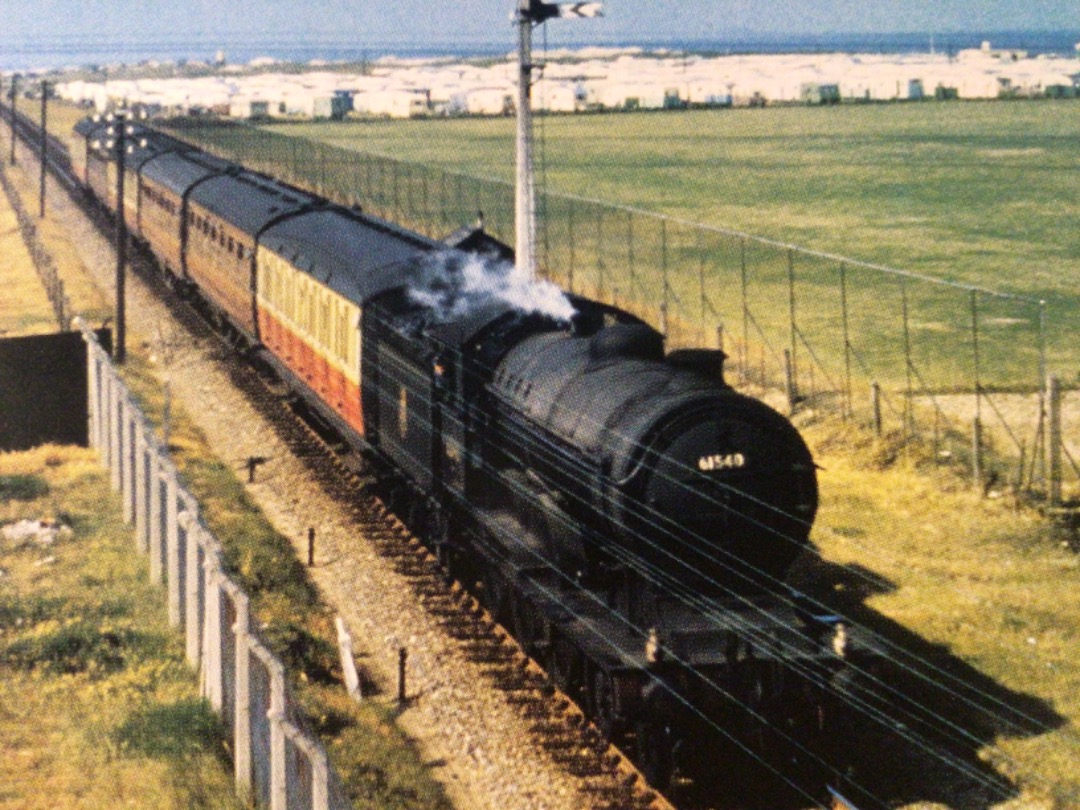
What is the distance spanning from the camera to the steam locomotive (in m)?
14.5

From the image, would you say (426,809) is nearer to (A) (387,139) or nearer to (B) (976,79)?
(A) (387,139)

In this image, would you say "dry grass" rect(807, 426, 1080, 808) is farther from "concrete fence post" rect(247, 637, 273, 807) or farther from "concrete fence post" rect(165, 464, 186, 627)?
"concrete fence post" rect(165, 464, 186, 627)

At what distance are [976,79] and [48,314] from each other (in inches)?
5965

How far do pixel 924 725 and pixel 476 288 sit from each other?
9.10 metres

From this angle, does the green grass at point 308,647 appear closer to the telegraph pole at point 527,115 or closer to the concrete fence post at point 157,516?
the concrete fence post at point 157,516

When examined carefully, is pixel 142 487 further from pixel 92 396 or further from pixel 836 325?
pixel 836 325

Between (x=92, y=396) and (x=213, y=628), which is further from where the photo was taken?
(x=92, y=396)

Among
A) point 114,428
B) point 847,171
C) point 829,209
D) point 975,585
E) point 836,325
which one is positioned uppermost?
point 847,171

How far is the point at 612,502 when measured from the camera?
1508 centimetres

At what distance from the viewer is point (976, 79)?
6909 inches

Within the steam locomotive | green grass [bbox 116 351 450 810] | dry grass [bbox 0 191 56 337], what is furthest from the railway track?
dry grass [bbox 0 191 56 337]

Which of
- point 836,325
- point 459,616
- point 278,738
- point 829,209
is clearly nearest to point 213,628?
point 278,738

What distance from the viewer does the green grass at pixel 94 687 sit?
14.3 metres

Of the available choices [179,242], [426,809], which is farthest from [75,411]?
[426,809]
